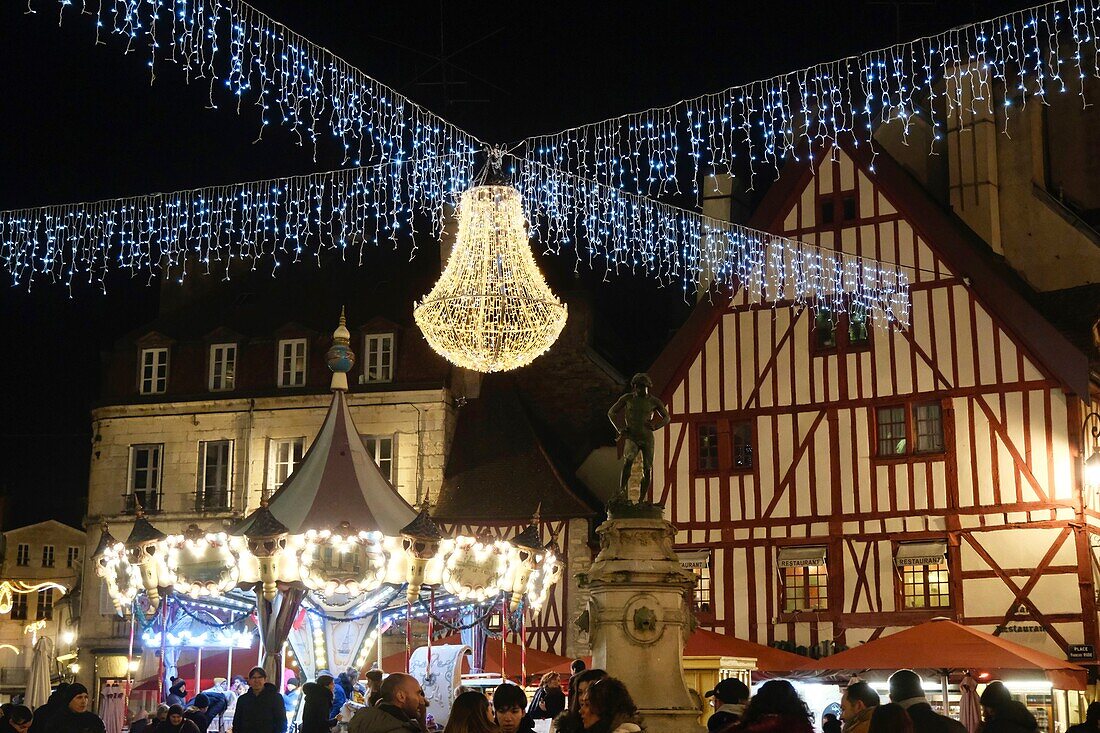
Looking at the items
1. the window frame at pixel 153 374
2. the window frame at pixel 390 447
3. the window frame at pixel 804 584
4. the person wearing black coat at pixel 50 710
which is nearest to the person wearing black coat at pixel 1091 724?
the person wearing black coat at pixel 50 710

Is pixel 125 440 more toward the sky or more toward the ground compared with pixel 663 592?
more toward the sky

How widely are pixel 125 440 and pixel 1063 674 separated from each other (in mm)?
19361

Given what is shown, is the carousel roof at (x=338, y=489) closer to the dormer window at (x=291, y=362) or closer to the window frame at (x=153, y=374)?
the dormer window at (x=291, y=362)

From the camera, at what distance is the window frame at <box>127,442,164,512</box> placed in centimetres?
2883

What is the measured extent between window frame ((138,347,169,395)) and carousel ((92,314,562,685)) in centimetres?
1054

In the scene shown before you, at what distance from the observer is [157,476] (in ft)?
95.1

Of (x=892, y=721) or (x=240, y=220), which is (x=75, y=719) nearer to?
(x=892, y=721)

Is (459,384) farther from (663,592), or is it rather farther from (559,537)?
(663,592)

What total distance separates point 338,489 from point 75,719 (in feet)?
26.6

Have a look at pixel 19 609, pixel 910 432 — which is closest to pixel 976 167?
pixel 910 432

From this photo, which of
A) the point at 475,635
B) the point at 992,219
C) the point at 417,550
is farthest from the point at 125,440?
the point at 992,219

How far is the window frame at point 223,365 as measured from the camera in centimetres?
2953

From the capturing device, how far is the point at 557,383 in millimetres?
29062

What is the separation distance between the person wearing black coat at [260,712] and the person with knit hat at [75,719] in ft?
5.89
